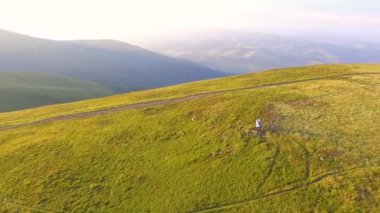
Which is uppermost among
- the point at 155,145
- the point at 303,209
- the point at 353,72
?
the point at 353,72

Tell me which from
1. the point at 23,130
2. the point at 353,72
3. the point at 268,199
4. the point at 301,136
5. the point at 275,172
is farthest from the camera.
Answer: the point at 353,72

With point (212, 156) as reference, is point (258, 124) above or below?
above

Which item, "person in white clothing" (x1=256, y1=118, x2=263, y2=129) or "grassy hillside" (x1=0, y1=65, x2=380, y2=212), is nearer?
"grassy hillside" (x1=0, y1=65, x2=380, y2=212)

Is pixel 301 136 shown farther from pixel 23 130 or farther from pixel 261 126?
pixel 23 130

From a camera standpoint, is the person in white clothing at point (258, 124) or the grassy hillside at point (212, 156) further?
the person in white clothing at point (258, 124)

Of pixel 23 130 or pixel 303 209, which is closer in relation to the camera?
pixel 303 209

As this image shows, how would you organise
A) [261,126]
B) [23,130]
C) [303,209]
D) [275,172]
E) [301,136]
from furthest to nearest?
[23,130], [261,126], [301,136], [275,172], [303,209]

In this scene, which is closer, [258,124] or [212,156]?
[212,156]

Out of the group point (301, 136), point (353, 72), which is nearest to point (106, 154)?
point (301, 136)
